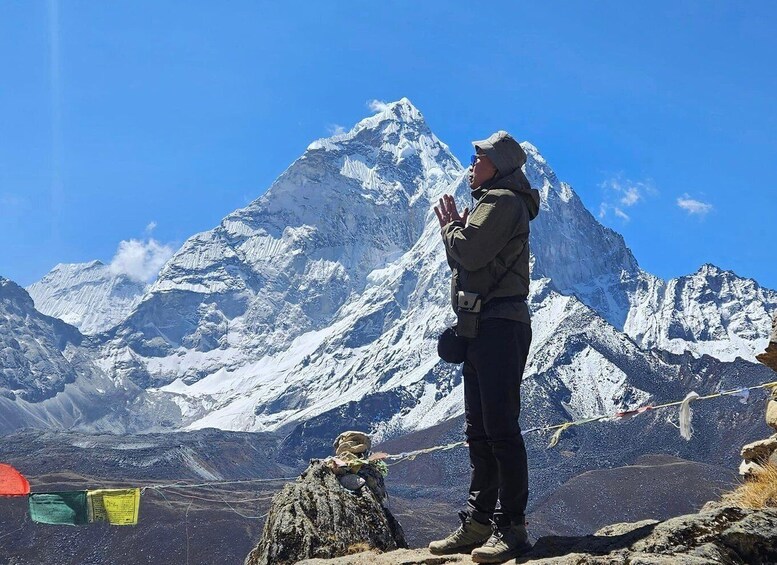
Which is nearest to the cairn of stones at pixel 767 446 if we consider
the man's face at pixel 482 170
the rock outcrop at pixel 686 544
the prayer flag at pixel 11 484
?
the rock outcrop at pixel 686 544

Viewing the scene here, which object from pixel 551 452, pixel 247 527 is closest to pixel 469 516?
pixel 247 527

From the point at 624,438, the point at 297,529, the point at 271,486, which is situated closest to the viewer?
the point at 297,529

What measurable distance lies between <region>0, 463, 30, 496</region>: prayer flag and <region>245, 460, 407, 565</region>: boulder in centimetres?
411

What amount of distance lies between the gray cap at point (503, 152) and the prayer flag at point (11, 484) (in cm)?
717

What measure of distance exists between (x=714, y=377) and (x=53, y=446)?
142706 millimetres

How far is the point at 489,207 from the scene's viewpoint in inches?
190

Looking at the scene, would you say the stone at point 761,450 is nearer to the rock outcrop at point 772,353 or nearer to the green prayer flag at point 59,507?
the rock outcrop at point 772,353

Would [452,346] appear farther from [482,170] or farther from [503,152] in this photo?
[503,152]

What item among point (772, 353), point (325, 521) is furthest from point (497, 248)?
point (325, 521)

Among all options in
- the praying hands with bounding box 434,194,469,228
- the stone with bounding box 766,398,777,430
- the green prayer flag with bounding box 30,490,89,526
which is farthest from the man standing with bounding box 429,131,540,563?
the green prayer flag with bounding box 30,490,89,526

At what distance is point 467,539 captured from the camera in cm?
496

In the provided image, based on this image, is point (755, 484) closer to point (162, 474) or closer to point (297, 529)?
point (297, 529)

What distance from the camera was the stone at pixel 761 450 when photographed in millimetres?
6445

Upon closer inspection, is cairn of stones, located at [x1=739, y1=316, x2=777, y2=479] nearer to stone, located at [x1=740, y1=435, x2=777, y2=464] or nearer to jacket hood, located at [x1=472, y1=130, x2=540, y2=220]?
stone, located at [x1=740, y1=435, x2=777, y2=464]
